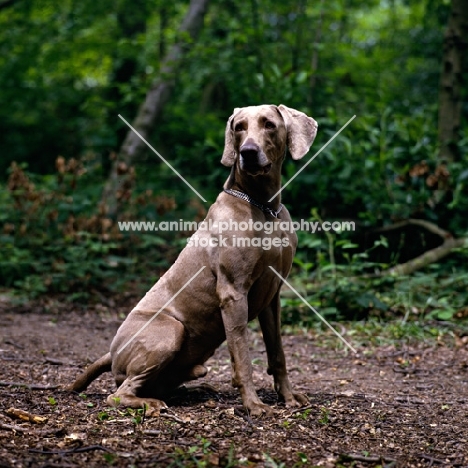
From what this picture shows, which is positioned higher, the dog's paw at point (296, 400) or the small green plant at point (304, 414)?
the small green plant at point (304, 414)

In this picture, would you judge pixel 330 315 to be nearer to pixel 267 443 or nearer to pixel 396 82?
pixel 267 443

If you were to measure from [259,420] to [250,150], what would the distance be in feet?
5.02

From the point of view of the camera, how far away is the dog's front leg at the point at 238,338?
3.82 m

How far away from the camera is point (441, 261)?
8.05m

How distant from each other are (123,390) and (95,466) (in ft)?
3.80

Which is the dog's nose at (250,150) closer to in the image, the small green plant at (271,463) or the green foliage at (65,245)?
the small green plant at (271,463)

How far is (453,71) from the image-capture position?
9375mm

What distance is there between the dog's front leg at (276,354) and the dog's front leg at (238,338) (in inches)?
13.7

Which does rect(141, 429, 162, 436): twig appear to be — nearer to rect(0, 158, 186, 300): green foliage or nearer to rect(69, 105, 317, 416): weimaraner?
rect(69, 105, 317, 416): weimaraner

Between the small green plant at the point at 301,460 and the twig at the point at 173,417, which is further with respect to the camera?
the twig at the point at 173,417

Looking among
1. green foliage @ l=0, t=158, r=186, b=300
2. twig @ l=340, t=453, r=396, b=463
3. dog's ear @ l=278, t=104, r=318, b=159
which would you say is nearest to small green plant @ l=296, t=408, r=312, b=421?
twig @ l=340, t=453, r=396, b=463

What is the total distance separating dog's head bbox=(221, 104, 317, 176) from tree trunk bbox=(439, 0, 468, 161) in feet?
19.4

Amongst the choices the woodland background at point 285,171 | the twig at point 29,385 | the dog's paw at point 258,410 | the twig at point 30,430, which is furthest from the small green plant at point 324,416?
the woodland background at point 285,171

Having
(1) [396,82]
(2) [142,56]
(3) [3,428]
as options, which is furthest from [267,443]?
(1) [396,82]
